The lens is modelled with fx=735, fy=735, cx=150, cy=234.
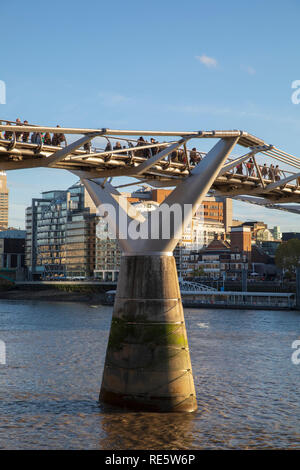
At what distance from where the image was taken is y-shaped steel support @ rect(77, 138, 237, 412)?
23.1 m

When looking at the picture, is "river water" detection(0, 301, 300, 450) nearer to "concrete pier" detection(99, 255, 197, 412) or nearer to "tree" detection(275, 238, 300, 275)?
"concrete pier" detection(99, 255, 197, 412)

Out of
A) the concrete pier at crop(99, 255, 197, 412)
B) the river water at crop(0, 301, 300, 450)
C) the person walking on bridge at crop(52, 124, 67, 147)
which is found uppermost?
the person walking on bridge at crop(52, 124, 67, 147)

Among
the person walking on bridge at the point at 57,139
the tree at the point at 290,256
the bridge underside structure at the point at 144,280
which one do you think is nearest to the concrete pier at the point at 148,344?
the bridge underside structure at the point at 144,280

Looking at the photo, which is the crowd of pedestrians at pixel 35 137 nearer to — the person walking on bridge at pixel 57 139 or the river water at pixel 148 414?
the person walking on bridge at pixel 57 139

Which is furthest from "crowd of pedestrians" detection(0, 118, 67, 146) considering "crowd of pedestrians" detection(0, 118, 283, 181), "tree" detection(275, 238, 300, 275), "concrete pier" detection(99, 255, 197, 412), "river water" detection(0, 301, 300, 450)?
"tree" detection(275, 238, 300, 275)

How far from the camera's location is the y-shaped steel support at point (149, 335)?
2309 centimetres

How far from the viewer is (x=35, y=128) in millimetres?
18750

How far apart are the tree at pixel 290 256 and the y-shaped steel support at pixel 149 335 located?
116m

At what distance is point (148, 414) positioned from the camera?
2319 cm

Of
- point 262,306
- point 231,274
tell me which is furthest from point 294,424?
point 231,274

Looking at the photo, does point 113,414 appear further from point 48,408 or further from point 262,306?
point 262,306

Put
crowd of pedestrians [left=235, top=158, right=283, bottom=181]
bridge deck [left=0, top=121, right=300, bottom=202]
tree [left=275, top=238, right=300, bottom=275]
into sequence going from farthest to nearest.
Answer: tree [left=275, top=238, right=300, bottom=275], crowd of pedestrians [left=235, top=158, right=283, bottom=181], bridge deck [left=0, top=121, right=300, bottom=202]

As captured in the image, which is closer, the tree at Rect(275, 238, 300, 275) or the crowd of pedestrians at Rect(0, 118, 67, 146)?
the crowd of pedestrians at Rect(0, 118, 67, 146)

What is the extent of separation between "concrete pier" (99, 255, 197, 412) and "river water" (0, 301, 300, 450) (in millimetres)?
628
